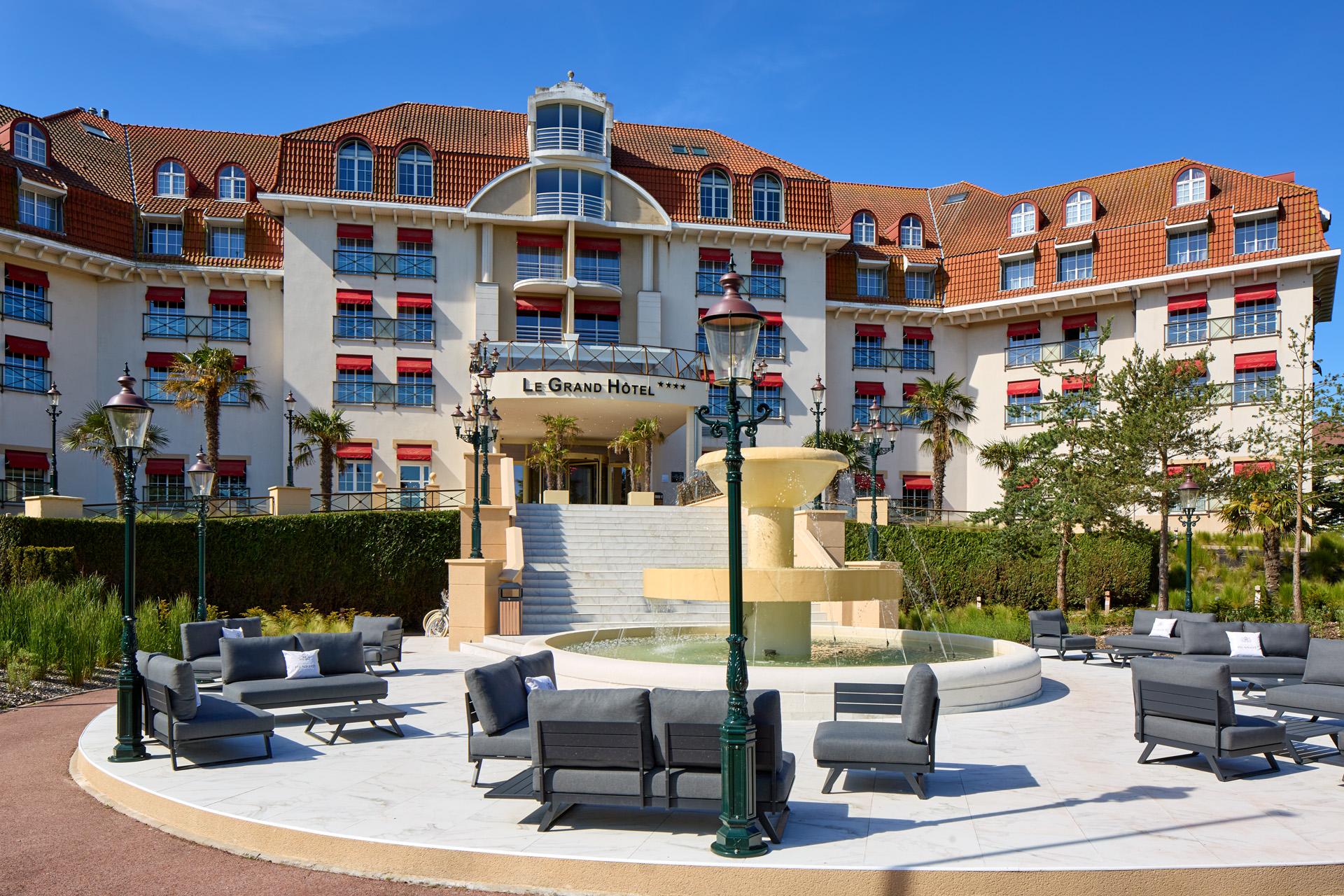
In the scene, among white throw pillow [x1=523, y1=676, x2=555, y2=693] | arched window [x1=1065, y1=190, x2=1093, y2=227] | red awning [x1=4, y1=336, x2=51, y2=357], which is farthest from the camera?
arched window [x1=1065, y1=190, x2=1093, y2=227]

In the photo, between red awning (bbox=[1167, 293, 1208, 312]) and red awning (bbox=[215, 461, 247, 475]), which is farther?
red awning (bbox=[1167, 293, 1208, 312])

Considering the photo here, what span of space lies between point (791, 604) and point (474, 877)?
821cm

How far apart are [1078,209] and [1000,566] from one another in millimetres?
16409

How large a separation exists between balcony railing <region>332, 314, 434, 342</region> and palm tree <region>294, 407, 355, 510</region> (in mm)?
2827

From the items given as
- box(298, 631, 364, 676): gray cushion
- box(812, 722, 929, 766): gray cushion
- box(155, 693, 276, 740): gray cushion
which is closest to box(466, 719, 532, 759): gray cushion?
box(812, 722, 929, 766): gray cushion

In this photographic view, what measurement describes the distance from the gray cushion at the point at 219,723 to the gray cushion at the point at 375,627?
19.9ft

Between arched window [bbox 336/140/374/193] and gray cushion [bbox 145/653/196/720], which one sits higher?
arched window [bbox 336/140/374/193]

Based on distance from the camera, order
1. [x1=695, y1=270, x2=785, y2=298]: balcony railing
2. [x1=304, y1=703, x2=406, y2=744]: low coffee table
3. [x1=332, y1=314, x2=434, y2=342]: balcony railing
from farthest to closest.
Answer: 1. [x1=695, y1=270, x2=785, y2=298]: balcony railing
2. [x1=332, y1=314, x2=434, y2=342]: balcony railing
3. [x1=304, y1=703, x2=406, y2=744]: low coffee table

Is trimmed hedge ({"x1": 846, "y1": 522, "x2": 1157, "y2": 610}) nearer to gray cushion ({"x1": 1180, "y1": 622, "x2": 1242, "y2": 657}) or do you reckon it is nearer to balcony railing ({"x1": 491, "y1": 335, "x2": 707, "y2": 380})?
balcony railing ({"x1": 491, "y1": 335, "x2": 707, "y2": 380})

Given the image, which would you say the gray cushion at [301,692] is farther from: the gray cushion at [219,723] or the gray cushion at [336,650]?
the gray cushion at [219,723]

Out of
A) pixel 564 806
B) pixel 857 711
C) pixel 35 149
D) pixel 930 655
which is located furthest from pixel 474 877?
pixel 35 149

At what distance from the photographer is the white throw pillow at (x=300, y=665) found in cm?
1178

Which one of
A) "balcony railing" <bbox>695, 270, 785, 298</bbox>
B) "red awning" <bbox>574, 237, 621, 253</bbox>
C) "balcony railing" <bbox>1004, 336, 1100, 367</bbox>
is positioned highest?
Result: "red awning" <bbox>574, 237, 621, 253</bbox>

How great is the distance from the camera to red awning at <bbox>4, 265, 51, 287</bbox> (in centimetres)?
3117
